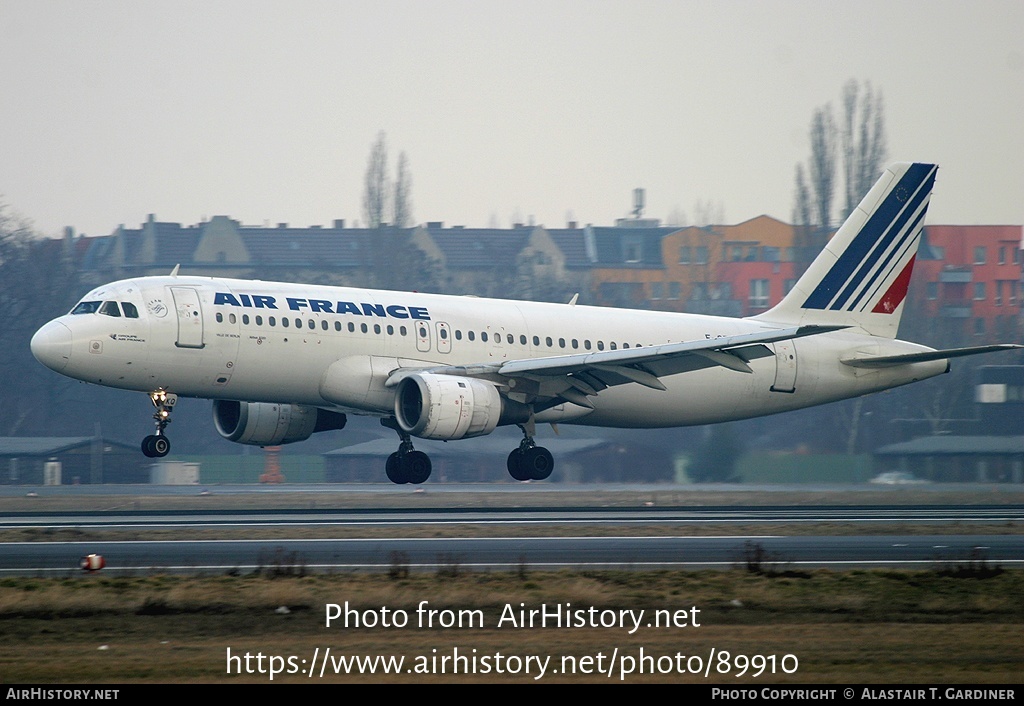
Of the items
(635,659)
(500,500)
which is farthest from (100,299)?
(635,659)

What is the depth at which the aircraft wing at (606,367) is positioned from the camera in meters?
33.3

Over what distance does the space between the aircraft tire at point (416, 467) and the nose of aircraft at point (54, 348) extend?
9.91 m

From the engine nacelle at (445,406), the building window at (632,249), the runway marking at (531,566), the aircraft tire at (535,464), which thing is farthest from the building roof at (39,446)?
the building window at (632,249)

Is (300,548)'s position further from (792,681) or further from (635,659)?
(792,681)

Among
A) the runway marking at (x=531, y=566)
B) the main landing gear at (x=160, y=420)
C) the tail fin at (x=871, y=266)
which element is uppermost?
the tail fin at (x=871, y=266)

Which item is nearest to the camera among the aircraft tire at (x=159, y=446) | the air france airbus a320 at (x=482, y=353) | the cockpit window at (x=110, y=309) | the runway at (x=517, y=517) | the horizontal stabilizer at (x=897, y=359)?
the cockpit window at (x=110, y=309)

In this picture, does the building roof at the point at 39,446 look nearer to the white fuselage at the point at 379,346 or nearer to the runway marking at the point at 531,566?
the white fuselage at the point at 379,346

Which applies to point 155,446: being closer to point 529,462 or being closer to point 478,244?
point 529,462

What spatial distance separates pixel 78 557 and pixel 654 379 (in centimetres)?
1574

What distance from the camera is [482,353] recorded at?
35938mm

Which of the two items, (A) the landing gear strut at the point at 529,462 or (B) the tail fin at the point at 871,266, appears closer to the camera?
(A) the landing gear strut at the point at 529,462

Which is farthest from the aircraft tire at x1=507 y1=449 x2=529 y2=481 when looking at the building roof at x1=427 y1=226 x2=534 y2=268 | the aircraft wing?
the building roof at x1=427 y1=226 x2=534 y2=268

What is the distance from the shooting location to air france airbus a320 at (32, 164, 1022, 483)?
32.2m

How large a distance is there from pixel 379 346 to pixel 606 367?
19.2ft
